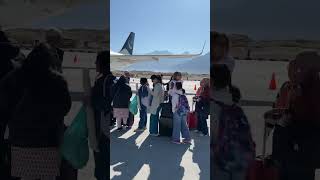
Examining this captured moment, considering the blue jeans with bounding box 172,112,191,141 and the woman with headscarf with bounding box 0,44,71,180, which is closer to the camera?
the woman with headscarf with bounding box 0,44,71,180

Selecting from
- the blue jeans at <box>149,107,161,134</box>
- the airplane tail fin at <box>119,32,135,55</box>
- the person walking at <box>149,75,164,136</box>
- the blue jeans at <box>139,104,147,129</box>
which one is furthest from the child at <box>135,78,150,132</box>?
the airplane tail fin at <box>119,32,135,55</box>

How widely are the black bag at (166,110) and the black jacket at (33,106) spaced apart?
186 inches

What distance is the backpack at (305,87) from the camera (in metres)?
2.44

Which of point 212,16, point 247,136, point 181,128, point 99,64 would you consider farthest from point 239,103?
point 181,128

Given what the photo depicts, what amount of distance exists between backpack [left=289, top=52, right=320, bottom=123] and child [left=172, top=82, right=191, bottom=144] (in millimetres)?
4514

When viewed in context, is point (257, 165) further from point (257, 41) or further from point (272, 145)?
point (257, 41)

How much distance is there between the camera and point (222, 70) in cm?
260

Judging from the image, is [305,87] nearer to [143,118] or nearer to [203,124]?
[203,124]

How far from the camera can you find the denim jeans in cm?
282

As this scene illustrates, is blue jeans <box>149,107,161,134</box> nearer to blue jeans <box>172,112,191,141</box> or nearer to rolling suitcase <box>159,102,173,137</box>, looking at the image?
rolling suitcase <box>159,102,173,137</box>

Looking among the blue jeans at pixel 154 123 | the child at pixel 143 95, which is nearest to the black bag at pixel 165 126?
the blue jeans at pixel 154 123

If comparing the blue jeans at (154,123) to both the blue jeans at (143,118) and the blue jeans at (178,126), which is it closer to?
the blue jeans at (143,118)

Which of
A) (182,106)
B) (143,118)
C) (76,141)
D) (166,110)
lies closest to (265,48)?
(76,141)

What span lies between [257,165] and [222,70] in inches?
30.2
